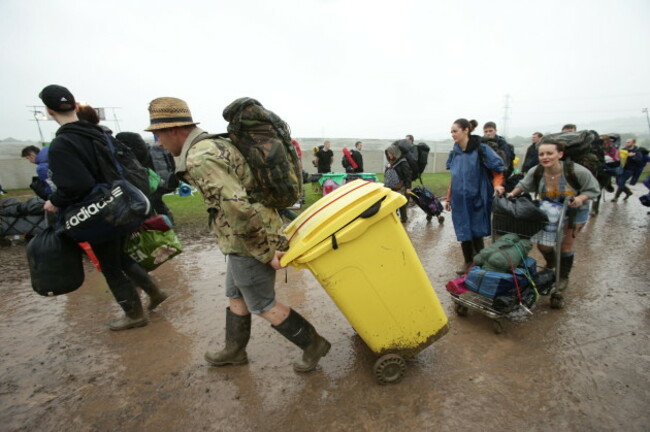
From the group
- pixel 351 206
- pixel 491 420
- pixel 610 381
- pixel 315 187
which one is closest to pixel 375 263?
pixel 351 206

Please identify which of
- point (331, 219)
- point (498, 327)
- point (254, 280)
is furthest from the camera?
point (498, 327)

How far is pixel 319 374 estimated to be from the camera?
2.37 meters

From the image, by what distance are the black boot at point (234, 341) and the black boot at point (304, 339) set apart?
0.34 meters

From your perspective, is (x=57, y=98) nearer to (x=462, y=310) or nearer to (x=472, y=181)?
(x=462, y=310)

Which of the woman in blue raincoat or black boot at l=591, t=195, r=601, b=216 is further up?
the woman in blue raincoat

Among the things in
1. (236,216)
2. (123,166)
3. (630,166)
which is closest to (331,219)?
(236,216)

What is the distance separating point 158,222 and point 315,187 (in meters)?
6.80

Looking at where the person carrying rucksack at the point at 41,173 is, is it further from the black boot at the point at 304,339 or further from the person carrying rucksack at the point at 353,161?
the person carrying rucksack at the point at 353,161

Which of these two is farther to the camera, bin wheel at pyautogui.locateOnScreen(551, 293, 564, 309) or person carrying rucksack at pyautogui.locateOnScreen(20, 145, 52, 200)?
person carrying rucksack at pyautogui.locateOnScreen(20, 145, 52, 200)

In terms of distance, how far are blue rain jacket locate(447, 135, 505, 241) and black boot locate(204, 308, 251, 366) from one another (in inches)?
108

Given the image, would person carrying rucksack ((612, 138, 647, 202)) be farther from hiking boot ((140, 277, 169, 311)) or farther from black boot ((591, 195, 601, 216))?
hiking boot ((140, 277, 169, 311))

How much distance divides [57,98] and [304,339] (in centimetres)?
255

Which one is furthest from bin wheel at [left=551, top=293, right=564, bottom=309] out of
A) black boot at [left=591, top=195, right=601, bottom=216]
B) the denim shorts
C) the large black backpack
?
black boot at [left=591, top=195, right=601, bottom=216]

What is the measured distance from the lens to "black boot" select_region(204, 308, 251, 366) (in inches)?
96.2
